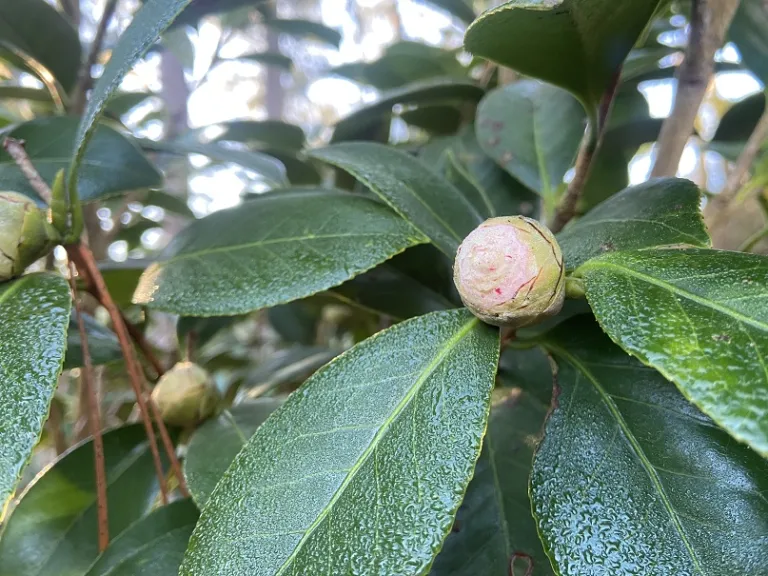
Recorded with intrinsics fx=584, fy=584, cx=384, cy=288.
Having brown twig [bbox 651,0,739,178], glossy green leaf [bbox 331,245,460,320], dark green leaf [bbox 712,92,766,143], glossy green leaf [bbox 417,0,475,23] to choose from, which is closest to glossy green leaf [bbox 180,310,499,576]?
glossy green leaf [bbox 331,245,460,320]

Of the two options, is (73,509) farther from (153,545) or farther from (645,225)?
(645,225)

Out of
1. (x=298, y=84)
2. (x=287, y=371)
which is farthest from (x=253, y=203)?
(x=298, y=84)

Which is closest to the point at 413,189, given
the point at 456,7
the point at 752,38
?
the point at 752,38

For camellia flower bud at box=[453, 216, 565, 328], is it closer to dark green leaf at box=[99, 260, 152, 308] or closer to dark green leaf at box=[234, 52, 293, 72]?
dark green leaf at box=[99, 260, 152, 308]

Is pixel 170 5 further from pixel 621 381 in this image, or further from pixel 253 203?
pixel 621 381

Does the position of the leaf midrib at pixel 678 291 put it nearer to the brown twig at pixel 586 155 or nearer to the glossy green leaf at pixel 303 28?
the brown twig at pixel 586 155

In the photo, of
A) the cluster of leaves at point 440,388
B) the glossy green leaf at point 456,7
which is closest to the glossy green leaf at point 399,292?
the cluster of leaves at point 440,388
